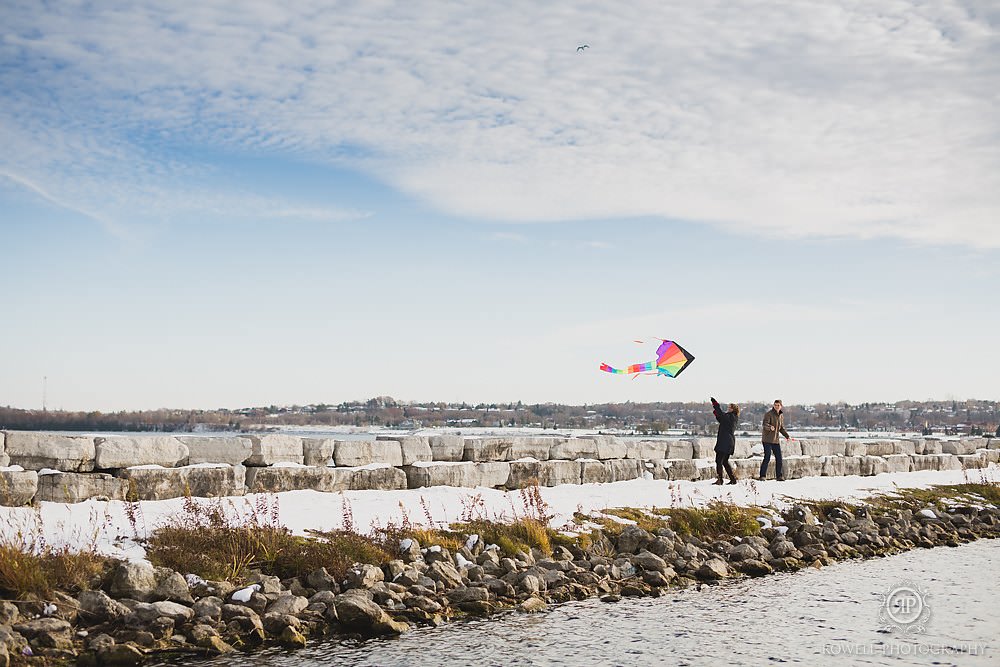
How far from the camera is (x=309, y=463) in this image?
14.2 m

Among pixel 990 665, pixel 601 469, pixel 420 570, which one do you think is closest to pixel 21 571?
pixel 420 570

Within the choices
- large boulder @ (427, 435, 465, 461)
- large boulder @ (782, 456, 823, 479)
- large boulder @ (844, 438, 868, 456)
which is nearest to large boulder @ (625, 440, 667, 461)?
large boulder @ (782, 456, 823, 479)

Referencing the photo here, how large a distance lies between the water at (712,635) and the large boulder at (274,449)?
16.8 feet

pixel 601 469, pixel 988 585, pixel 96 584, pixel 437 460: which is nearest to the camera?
pixel 96 584

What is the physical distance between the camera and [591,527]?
520 inches

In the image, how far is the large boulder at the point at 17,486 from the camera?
36.7ft

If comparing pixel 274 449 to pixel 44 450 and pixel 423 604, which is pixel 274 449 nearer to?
pixel 44 450

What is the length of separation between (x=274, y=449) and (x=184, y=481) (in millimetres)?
1525

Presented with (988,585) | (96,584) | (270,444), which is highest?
(270,444)

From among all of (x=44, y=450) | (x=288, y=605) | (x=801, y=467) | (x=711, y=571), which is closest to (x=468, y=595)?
(x=288, y=605)

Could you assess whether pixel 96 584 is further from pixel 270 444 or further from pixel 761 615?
pixel 761 615

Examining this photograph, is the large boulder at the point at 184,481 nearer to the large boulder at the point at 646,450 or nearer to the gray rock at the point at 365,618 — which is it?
the gray rock at the point at 365,618

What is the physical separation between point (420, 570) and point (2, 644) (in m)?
4.37

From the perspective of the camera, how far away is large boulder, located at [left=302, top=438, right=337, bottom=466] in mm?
14234
